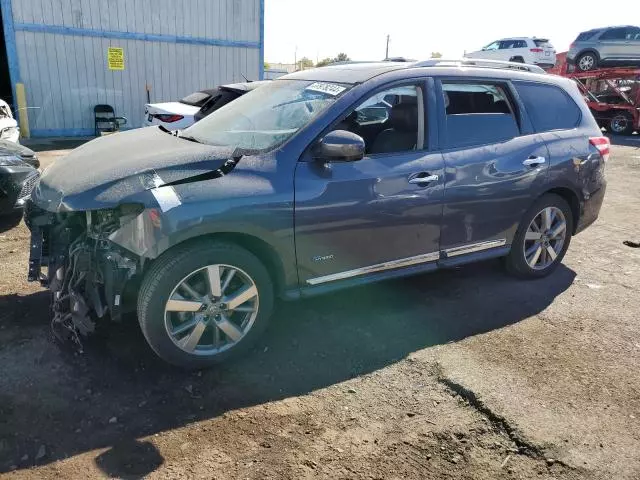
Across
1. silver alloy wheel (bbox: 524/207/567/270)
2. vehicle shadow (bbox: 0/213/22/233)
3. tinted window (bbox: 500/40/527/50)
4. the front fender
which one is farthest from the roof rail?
tinted window (bbox: 500/40/527/50)

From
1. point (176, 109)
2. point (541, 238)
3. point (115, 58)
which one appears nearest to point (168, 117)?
point (176, 109)

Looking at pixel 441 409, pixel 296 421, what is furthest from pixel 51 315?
pixel 441 409

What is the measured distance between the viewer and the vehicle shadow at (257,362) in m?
2.77

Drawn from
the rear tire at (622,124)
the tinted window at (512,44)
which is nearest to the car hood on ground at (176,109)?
the rear tire at (622,124)

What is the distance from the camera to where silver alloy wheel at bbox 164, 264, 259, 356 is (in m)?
3.15

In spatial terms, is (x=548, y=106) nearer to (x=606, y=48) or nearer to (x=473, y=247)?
(x=473, y=247)

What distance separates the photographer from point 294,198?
3.30 metres

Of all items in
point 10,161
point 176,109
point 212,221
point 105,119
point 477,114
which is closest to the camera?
point 212,221

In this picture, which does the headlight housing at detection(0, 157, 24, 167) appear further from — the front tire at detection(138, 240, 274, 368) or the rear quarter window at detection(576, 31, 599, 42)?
the rear quarter window at detection(576, 31, 599, 42)

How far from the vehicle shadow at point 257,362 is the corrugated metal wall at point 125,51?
36.8ft

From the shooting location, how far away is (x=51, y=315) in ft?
12.6

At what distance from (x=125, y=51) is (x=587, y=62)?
15.8 metres

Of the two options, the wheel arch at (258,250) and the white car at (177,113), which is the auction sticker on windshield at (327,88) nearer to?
the wheel arch at (258,250)

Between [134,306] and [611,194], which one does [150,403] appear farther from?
[611,194]
